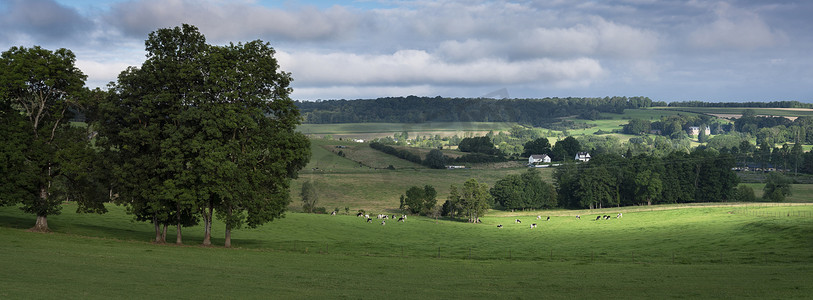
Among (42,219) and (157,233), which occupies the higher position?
(42,219)

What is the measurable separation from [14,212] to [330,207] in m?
70.1

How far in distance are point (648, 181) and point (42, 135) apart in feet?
418

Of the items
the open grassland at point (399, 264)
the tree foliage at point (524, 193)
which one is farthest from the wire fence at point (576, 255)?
the tree foliage at point (524, 193)

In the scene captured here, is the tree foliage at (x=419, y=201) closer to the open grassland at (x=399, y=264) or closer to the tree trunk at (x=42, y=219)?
the open grassland at (x=399, y=264)

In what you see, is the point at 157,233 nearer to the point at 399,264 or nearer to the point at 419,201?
the point at 399,264

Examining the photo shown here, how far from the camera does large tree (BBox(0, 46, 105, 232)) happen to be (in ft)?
160

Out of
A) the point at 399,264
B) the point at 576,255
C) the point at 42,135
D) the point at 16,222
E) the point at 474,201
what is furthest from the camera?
the point at 474,201

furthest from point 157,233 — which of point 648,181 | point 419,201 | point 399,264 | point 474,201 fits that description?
point 648,181

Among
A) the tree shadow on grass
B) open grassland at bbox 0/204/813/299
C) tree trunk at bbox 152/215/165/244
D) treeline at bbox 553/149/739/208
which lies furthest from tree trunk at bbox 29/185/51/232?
treeline at bbox 553/149/739/208

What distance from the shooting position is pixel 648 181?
143 metres

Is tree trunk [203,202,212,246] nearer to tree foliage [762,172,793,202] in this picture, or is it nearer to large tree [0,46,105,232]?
large tree [0,46,105,232]

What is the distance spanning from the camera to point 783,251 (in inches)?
2023

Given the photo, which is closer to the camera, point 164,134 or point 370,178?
point 164,134

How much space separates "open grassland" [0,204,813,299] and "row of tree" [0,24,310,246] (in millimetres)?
3965
